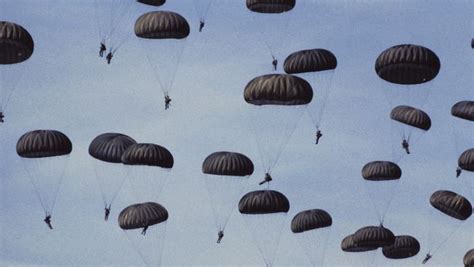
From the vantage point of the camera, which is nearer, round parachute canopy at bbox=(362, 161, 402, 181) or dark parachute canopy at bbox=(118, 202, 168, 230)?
dark parachute canopy at bbox=(118, 202, 168, 230)

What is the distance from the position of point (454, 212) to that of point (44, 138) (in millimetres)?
28704

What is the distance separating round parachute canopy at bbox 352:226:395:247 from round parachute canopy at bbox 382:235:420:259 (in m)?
4.27

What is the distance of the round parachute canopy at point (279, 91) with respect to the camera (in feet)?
251

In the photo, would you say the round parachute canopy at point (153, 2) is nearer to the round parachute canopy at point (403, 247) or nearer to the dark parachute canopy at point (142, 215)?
the dark parachute canopy at point (142, 215)

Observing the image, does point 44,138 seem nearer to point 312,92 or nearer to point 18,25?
point 18,25

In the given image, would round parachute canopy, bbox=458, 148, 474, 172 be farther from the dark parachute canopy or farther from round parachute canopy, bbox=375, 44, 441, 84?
the dark parachute canopy

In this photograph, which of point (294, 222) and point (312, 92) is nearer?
point (312, 92)

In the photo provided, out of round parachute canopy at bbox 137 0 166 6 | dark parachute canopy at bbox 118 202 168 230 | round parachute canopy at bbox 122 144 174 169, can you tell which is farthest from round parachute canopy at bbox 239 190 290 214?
round parachute canopy at bbox 137 0 166 6

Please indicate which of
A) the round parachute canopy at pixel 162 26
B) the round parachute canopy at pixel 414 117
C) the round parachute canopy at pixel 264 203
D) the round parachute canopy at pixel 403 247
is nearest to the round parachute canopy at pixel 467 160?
the round parachute canopy at pixel 414 117

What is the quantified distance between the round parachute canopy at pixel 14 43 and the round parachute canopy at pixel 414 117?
80.8ft

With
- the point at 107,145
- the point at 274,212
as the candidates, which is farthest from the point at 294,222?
the point at 107,145

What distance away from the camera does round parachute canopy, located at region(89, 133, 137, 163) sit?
85.2m

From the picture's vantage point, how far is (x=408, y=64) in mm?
78750

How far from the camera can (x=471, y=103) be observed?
8769 centimetres
